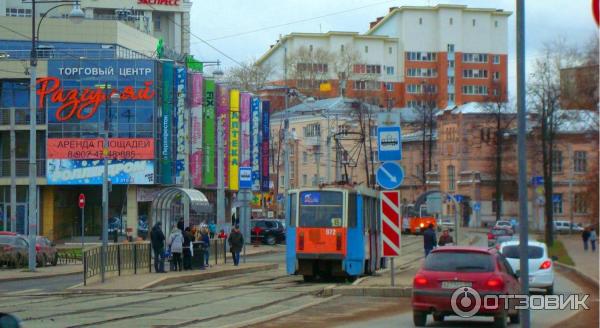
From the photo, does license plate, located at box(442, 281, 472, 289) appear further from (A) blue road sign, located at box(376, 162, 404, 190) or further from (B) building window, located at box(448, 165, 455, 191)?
(B) building window, located at box(448, 165, 455, 191)

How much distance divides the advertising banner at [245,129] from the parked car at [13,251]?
119 ft

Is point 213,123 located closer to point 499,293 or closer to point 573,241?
point 573,241

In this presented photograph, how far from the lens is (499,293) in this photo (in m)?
18.1

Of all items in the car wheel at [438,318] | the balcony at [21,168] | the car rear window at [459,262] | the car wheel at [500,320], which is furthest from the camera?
the balcony at [21,168]

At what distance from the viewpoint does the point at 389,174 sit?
2495 centimetres

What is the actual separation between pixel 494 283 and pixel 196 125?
183 ft

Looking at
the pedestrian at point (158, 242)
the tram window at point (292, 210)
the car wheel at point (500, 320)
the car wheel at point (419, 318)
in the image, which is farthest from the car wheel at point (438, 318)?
the pedestrian at point (158, 242)

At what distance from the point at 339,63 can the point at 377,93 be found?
6.19m

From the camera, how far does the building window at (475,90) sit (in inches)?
5517

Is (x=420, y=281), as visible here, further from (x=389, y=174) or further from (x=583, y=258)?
(x=583, y=258)

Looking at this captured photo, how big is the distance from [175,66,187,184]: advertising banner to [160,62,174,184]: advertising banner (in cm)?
51

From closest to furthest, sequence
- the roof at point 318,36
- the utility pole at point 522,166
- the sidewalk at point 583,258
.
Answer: the utility pole at point 522,166
the sidewalk at point 583,258
the roof at point 318,36

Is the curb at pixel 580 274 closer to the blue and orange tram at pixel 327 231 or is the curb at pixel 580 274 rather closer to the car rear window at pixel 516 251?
the car rear window at pixel 516 251

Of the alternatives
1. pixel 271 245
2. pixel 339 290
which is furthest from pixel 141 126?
pixel 339 290
